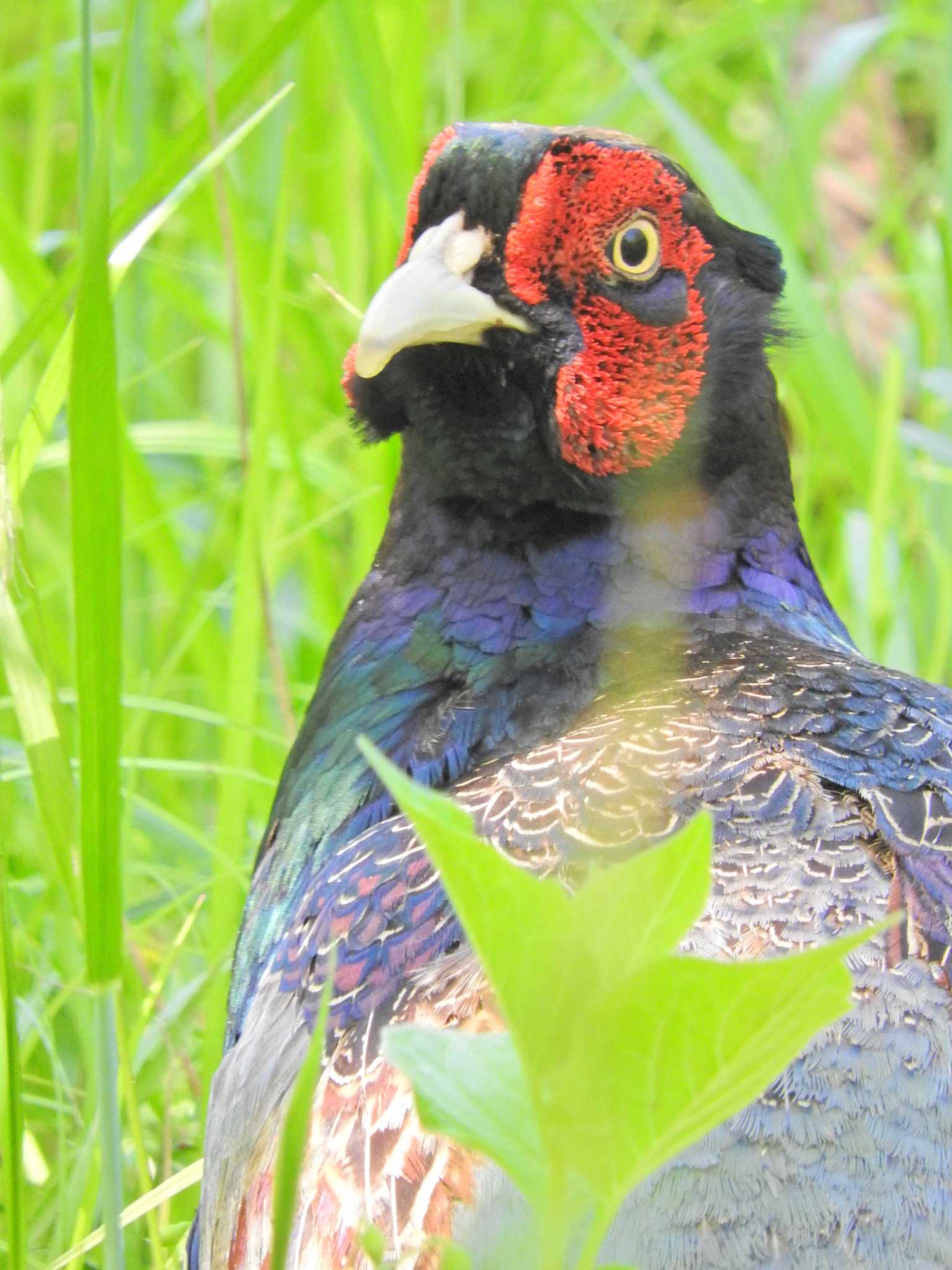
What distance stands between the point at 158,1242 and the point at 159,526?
4.76 feet

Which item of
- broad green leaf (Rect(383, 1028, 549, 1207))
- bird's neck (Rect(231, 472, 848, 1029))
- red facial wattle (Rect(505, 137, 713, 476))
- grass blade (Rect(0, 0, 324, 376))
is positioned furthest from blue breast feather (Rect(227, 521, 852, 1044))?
broad green leaf (Rect(383, 1028, 549, 1207))

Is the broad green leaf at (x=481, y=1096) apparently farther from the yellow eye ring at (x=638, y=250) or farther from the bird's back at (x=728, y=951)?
the yellow eye ring at (x=638, y=250)

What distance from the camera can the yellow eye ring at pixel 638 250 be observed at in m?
1.95

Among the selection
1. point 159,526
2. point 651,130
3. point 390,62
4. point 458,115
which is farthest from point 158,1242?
point 651,130

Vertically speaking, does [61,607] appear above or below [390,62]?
below

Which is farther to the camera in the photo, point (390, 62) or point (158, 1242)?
point (390, 62)

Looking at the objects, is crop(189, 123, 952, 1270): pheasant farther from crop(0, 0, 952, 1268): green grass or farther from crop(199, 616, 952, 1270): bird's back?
crop(0, 0, 952, 1268): green grass

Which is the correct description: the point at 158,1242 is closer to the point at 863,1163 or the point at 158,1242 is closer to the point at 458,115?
the point at 863,1163

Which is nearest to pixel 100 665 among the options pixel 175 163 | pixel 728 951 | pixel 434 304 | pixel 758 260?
pixel 728 951

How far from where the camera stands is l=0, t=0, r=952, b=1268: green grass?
1.92 metres

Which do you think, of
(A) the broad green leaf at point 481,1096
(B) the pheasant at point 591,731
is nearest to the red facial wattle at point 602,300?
(B) the pheasant at point 591,731

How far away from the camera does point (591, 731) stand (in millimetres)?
1812

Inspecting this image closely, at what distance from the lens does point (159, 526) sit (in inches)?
115

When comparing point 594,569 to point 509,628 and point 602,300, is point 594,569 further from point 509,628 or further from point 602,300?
point 602,300
